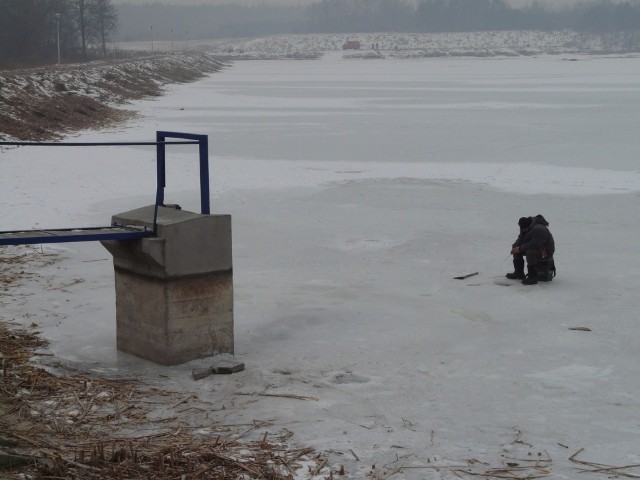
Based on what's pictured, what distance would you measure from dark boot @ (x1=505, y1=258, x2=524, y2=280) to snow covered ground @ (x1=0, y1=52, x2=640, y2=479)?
249 mm

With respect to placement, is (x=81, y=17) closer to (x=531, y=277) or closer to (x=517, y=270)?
(x=517, y=270)

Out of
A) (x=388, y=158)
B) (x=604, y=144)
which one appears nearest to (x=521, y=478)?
(x=388, y=158)

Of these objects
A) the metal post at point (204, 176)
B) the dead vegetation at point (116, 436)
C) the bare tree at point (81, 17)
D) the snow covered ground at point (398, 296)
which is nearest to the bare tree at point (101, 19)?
the bare tree at point (81, 17)

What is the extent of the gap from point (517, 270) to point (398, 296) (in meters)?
1.61

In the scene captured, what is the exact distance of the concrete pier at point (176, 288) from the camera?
25.8 feet

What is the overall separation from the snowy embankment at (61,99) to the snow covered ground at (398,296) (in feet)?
16.4

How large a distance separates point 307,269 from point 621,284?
3700 mm

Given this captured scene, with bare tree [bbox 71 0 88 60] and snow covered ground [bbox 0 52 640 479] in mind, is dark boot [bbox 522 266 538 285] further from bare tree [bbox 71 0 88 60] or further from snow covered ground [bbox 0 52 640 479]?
bare tree [bbox 71 0 88 60]

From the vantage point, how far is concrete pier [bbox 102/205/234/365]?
7859 mm

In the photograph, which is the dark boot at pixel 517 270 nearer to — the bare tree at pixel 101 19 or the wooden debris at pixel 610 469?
the wooden debris at pixel 610 469

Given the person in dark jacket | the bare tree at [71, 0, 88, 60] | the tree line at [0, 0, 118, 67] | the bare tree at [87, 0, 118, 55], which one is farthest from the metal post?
the bare tree at [87, 0, 118, 55]

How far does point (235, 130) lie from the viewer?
2972cm

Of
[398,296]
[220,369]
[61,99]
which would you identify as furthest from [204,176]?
[61,99]

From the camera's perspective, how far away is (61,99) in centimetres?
3606
